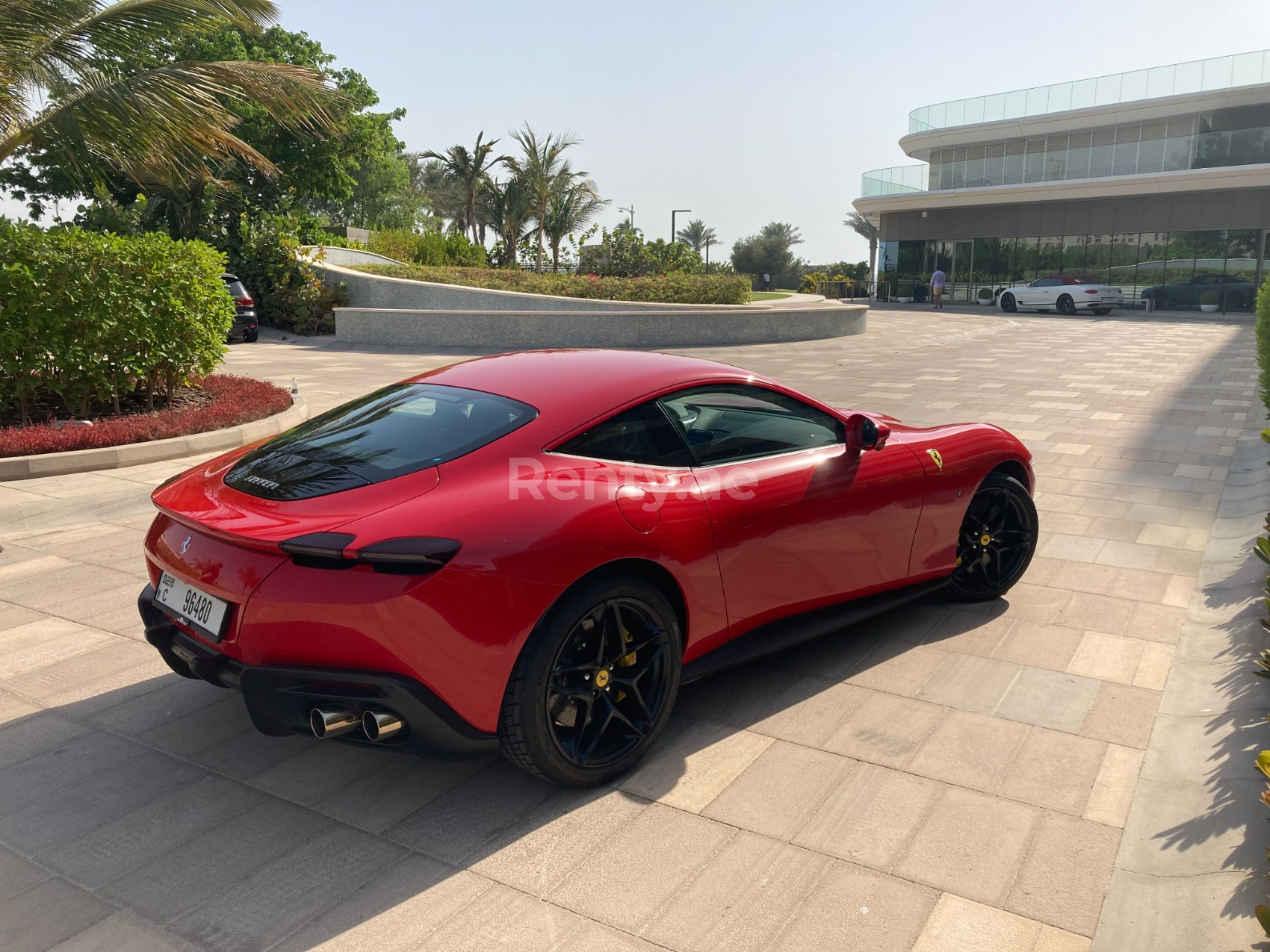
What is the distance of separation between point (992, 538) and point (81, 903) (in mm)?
4270

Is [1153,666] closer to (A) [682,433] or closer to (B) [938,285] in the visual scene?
(A) [682,433]

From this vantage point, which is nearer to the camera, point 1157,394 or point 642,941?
point 642,941

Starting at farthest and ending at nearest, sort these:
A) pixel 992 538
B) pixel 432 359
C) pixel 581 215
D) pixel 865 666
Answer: pixel 581 215
pixel 432 359
pixel 992 538
pixel 865 666

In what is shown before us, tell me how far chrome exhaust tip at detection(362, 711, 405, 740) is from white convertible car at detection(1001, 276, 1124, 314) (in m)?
36.2

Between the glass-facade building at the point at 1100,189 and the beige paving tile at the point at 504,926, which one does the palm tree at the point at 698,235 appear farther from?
the beige paving tile at the point at 504,926

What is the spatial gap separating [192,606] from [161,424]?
19.6 ft

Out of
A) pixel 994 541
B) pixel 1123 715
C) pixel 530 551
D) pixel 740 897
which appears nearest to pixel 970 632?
pixel 994 541

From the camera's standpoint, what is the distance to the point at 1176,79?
36688 mm

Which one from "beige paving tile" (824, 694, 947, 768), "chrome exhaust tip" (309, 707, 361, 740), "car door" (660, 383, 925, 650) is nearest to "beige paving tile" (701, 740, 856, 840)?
"beige paving tile" (824, 694, 947, 768)

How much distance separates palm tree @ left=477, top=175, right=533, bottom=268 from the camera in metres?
40.8

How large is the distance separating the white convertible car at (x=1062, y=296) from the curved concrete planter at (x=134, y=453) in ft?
105

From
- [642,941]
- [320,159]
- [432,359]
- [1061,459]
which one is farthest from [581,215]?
[642,941]

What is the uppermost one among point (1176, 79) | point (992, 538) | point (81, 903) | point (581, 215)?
point (1176, 79)

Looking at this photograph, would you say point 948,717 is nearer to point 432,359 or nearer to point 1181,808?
point 1181,808
